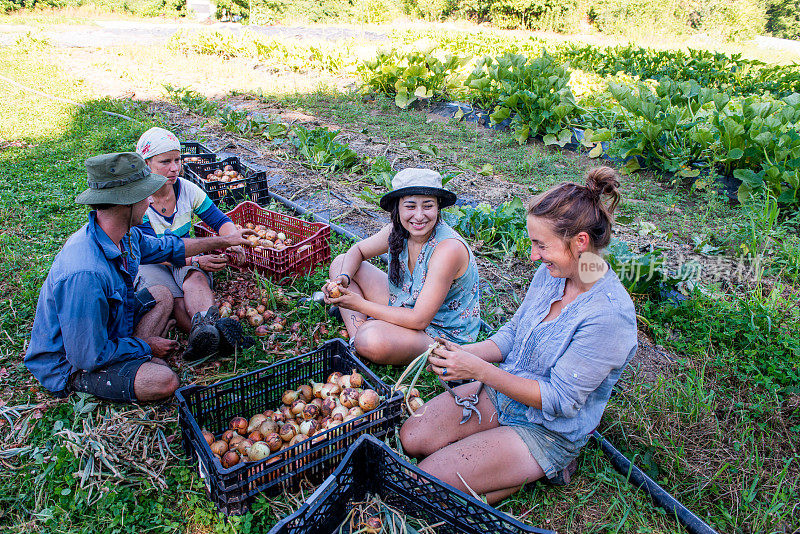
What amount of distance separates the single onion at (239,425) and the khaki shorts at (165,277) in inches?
47.4

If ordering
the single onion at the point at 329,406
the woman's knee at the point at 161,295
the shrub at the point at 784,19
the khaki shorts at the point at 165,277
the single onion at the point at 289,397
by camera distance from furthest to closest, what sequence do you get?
the shrub at the point at 784,19 → the khaki shorts at the point at 165,277 → the woman's knee at the point at 161,295 → the single onion at the point at 289,397 → the single onion at the point at 329,406

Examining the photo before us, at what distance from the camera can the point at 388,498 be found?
2.24m

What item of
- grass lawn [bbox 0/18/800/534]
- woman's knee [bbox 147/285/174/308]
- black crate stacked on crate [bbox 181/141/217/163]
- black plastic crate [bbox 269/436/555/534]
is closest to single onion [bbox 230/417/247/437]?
grass lawn [bbox 0/18/800/534]

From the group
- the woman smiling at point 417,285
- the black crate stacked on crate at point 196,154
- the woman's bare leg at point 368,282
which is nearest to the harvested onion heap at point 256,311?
the woman's bare leg at point 368,282

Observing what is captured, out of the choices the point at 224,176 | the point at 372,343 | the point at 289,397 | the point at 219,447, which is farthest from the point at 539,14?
the point at 219,447

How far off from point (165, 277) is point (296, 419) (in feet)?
4.77

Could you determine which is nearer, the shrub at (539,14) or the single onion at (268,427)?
the single onion at (268,427)

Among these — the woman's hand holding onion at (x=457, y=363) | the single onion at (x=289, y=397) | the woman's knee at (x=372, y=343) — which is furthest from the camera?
the woman's knee at (x=372, y=343)

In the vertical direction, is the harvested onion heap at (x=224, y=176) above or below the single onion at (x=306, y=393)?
above

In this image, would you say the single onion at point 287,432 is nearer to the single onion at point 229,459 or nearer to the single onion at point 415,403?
the single onion at point 229,459

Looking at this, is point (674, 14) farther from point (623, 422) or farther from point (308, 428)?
point (308, 428)

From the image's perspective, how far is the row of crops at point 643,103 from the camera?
17.6 feet

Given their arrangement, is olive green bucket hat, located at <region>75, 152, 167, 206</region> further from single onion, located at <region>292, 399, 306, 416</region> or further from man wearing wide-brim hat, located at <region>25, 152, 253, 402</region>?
single onion, located at <region>292, 399, 306, 416</region>

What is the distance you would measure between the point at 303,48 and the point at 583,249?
12.0 m
